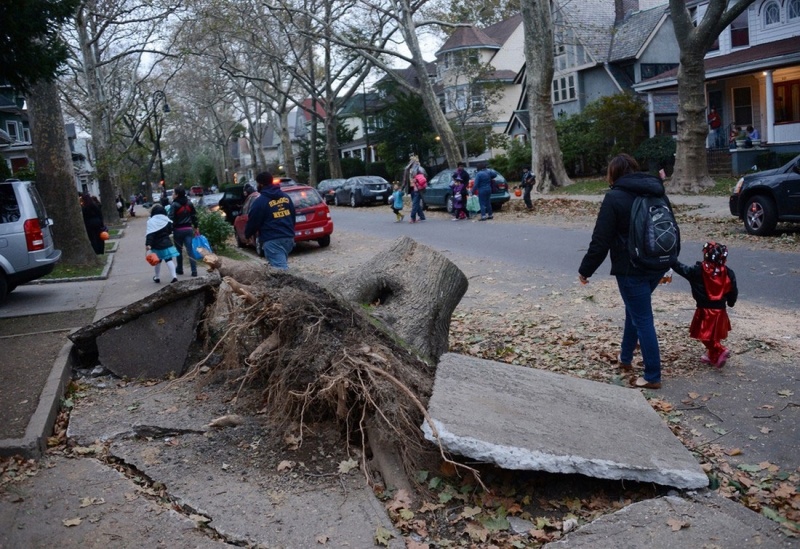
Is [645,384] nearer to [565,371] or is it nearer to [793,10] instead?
[565,371]

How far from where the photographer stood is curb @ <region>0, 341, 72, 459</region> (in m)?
5.16

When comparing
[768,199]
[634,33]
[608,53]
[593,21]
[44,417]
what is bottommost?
[44,417]

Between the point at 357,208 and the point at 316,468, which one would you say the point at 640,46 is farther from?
the point at 316,468

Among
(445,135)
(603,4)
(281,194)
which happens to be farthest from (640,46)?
(281,194)

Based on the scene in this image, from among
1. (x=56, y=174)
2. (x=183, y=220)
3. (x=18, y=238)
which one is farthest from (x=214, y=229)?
(x=18, y=238)

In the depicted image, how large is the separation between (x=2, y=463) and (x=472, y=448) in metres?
3.18

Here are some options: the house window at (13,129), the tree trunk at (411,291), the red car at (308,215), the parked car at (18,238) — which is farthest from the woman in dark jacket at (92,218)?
the house window at (13,129)

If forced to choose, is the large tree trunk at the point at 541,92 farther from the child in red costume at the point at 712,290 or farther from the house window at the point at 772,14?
the child in red costume at the point at 712,290

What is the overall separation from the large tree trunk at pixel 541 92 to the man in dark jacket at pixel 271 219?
58.1ft

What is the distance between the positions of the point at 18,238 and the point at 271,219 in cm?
423

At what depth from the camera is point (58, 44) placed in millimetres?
9219

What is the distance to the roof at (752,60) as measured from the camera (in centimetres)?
2622

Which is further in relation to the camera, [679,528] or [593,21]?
[593,21]

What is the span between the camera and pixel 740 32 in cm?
3105
